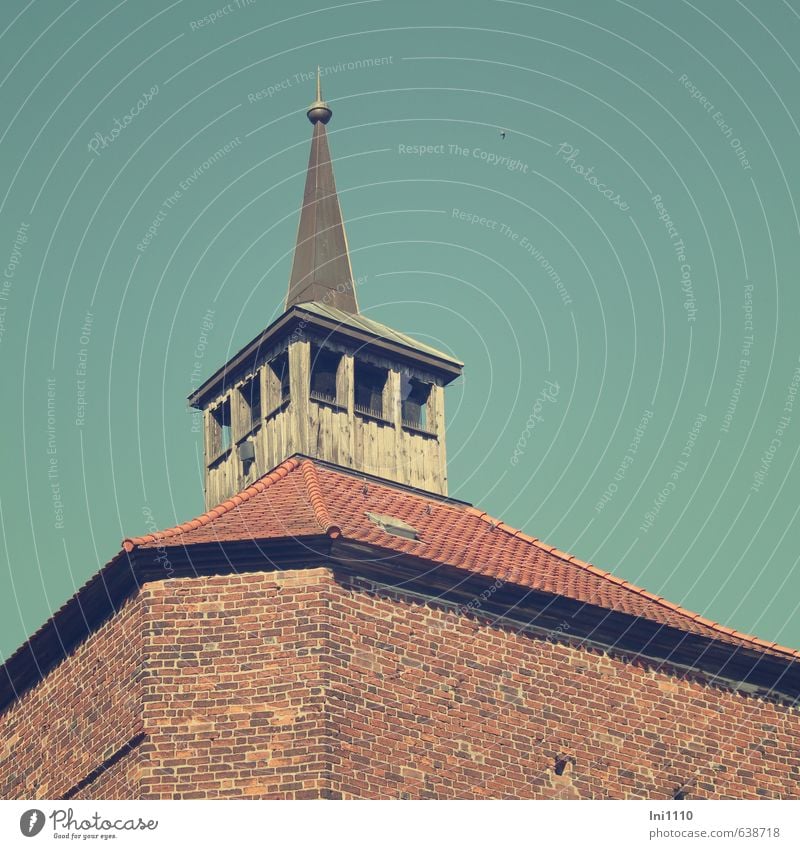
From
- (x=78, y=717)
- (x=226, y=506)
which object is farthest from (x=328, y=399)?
(x=78, y=717)

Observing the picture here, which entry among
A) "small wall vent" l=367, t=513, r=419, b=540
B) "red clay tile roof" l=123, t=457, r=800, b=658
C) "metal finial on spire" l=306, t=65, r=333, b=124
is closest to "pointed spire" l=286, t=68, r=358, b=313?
"metal finial on spire" l=306, t=65, r=333, b=124

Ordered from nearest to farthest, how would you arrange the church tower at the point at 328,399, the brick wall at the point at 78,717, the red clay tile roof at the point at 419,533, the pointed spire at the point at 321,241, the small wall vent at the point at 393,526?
the brick wall at the point at 78,717
the red clay tile roof at the point at 419,533
the small wall vent at the point at 393,526
the church tower at the point at 328,399
the pointed spire at the point at 321,241

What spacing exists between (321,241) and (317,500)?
901 centimetres

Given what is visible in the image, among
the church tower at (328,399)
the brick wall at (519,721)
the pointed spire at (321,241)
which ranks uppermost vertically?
the pointed spire at (321,241)

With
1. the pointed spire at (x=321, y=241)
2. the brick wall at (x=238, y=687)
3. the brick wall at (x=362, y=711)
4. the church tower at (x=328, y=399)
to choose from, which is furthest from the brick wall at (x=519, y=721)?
the pointed spire at (x=321, y=241)

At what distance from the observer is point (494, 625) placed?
78.0ft

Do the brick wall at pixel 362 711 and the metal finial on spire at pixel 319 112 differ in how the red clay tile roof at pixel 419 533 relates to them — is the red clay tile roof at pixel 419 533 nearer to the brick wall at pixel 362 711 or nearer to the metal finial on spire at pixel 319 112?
the brick wall at pixel 362 711

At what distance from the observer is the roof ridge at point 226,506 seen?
23188 mm

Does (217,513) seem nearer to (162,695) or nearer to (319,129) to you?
(162,695)

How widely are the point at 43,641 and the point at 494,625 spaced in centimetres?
662

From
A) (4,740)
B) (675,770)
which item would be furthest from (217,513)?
(675,770)

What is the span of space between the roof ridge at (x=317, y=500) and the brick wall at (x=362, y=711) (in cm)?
59

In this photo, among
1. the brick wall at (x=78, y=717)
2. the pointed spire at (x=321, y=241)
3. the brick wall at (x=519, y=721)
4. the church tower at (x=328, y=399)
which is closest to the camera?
the brick wall at (x=519, y=721)
